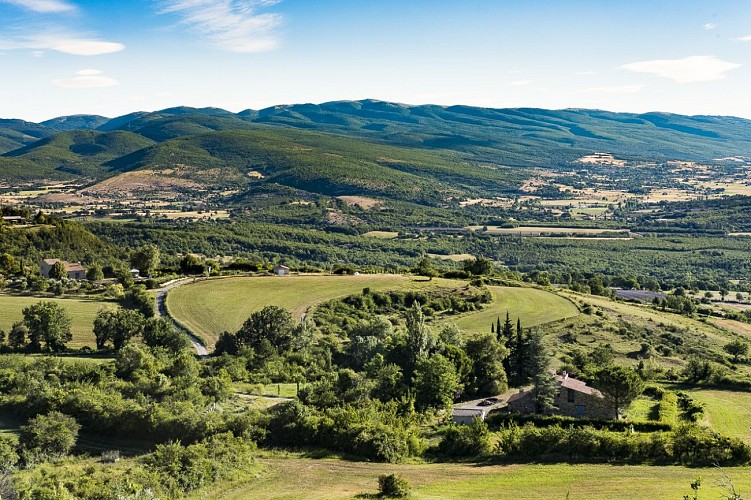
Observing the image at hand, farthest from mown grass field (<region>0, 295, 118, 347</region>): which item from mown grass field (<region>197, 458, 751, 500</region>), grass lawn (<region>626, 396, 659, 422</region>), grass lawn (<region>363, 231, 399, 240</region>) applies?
grass lawn (<region>363, 231, 399, 240</region>)

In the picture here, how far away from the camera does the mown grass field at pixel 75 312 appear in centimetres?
5272

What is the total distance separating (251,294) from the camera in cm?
6744

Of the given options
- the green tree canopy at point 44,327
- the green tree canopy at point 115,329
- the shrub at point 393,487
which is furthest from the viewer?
the green tree canopy at point 115,329

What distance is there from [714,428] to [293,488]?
23500 mm

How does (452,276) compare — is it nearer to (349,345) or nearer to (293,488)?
(349,345)

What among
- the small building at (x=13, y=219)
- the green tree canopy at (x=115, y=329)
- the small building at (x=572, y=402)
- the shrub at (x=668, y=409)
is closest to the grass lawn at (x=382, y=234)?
the small building at (x=13, y=219)

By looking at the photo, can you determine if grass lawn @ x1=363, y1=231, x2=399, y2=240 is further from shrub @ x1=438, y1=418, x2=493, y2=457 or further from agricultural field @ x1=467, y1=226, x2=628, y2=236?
shrub @ x1=438, y1=418, x2=493, y2=457

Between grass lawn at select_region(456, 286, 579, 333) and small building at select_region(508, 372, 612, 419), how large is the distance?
20.2m

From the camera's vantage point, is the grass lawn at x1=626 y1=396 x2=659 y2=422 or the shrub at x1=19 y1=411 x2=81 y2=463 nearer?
the shrub at x1=19 y1=411 x2=81 y2=463

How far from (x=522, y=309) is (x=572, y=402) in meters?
29.0

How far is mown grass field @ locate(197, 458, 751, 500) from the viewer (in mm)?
25812

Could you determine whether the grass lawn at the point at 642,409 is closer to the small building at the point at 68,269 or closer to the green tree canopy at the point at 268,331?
the green tree canopy at the point at 268,331

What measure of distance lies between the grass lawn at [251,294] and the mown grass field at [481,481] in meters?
27.1

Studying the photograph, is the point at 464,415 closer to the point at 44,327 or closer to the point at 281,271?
the point at 44,327
